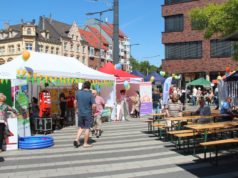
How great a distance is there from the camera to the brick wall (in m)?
45.9

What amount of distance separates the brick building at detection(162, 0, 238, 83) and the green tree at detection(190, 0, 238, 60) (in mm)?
28647

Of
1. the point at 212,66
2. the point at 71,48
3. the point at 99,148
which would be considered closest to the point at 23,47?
the point at 71,48

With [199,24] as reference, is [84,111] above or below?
below

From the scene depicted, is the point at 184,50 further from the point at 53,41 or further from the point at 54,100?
the point at 53,41

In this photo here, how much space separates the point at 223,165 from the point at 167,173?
1.49 metres

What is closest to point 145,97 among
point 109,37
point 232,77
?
point 232,77

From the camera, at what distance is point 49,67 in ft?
54.7

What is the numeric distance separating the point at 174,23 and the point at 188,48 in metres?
3.86

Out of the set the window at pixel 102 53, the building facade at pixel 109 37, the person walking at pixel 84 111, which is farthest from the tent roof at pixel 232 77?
the window at pixel 102 53

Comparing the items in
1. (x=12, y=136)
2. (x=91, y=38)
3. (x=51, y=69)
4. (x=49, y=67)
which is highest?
(x=91, y=38)

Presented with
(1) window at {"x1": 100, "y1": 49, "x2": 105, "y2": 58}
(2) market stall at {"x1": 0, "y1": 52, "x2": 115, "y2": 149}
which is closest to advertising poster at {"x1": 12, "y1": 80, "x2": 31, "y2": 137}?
(2) market stall at {"x1": 0, "y1": 52, "x2": 115, "y2": 149}

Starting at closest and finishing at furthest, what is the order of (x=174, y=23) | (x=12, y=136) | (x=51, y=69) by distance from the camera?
(x=12, y=136)
(x=51, y=69)
(x=174, y=23)

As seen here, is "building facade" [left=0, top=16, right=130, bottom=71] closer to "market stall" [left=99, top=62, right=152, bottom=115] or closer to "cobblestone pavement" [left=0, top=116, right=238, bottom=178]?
"market stall" [left=99, top=62, right=152, bottom=115]

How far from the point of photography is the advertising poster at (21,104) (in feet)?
42.4
